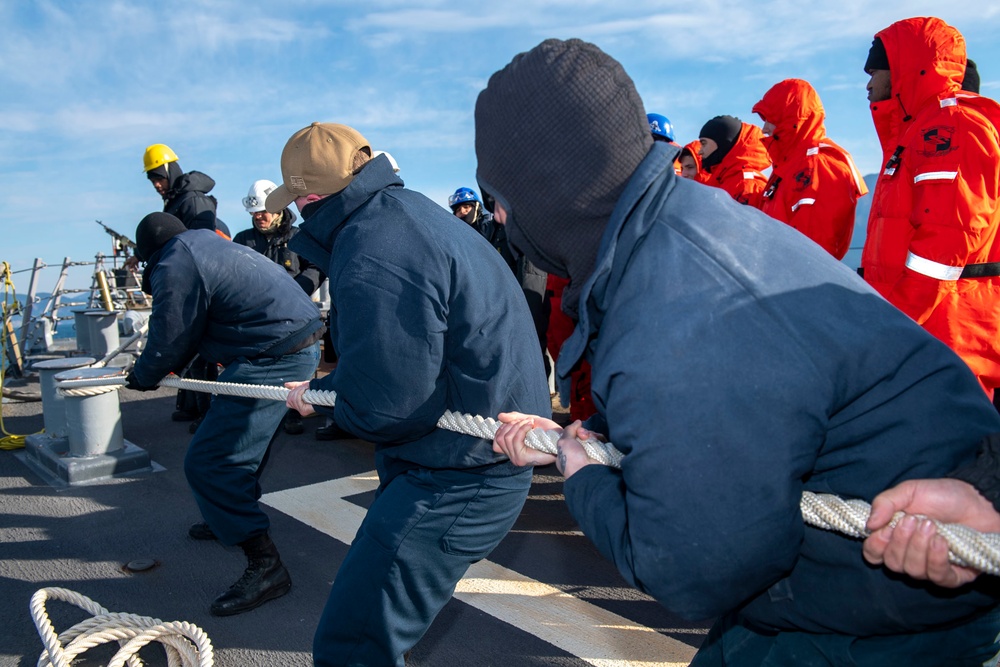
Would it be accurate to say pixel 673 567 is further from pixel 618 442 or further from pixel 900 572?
pixel 900 572

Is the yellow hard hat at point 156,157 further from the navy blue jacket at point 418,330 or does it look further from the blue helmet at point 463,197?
the navy blue jacket at point 418,330

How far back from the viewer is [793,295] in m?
1.19

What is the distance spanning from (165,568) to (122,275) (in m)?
10.8

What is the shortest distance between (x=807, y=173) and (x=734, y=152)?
1796 millimetres

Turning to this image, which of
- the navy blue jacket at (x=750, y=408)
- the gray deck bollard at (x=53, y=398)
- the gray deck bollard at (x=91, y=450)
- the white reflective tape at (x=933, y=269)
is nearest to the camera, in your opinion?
the navy blue jacket at (x=750, y=408)

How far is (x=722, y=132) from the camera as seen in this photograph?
21.4 feet

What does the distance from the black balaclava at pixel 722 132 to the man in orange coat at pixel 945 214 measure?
2.61 m

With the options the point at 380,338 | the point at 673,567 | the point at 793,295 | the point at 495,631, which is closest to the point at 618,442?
the point at 673,567

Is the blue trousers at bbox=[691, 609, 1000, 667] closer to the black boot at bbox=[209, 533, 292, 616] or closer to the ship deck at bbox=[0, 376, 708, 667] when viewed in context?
the ship deck at bbox=[0, 376, 708, 667]

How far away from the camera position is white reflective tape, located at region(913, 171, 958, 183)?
345cm

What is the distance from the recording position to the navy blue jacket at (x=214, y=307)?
3.80 metres

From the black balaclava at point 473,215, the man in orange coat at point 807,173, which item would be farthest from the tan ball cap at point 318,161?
the black balaclava at point 473,215

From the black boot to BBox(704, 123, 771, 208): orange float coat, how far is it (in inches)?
184

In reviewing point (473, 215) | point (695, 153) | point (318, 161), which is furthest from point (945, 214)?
point (473, 215)
